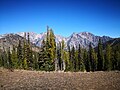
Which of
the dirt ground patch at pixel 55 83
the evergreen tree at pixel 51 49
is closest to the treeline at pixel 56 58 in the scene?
the evergreen tree at pixel 51 49

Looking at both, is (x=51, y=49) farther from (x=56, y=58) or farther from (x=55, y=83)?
(x=55, y=83)

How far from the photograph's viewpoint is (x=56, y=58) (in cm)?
6359

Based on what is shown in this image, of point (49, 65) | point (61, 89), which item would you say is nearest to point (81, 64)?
point (49, 65)

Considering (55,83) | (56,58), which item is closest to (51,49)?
(56,58)

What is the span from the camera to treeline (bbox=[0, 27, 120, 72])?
62.0 metres

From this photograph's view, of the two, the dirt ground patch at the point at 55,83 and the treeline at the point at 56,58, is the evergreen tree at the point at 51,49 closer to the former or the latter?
the treeline at the point at 56,58

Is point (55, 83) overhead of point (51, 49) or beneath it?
beneath

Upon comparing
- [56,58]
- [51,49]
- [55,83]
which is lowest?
[55,83]

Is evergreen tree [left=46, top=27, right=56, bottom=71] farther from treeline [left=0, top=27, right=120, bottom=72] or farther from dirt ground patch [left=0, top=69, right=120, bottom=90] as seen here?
dirt ground patch [left=0, top=69, right=120, bottom=90]

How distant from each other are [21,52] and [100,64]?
3913 centimetres

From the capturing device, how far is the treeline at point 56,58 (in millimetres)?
62031

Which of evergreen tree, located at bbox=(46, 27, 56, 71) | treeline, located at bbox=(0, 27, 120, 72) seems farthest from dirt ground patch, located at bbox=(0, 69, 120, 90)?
evergreen tree, located at bbox=(46, 27, 56, 71)

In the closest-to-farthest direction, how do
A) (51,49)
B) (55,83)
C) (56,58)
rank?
(55,83), (51,49), (56,58)

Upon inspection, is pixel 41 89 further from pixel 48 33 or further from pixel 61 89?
pixel 48 33
